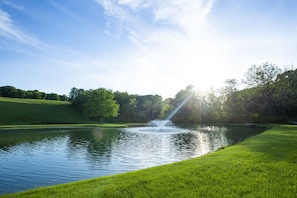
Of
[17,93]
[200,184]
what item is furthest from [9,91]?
[200,184]

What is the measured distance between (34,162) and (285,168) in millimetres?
14055

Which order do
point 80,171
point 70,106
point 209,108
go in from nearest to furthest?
point 80,171
point 209,108
point 70,106

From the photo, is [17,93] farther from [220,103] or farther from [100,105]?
[220,103]

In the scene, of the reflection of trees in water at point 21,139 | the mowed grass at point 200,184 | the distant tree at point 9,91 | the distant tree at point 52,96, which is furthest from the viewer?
the distant tree at point 52,96

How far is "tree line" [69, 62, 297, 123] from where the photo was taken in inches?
2484

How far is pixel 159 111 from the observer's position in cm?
8956

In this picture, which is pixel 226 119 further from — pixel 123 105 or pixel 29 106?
pixel 29 106

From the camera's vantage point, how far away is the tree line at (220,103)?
2484 inches

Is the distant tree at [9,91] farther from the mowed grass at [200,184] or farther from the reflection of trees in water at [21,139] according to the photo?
the mowed grass at [200,184]

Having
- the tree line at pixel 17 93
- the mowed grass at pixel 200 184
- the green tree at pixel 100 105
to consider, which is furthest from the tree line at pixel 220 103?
the mowed grass at pixel 200 184

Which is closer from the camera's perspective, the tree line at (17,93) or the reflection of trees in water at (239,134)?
the reflection of trees in water at (239,134)

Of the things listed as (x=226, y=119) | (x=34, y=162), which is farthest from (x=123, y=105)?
(x=34, y=162)

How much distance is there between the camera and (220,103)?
3061 inches

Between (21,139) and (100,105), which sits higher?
(100,105)
